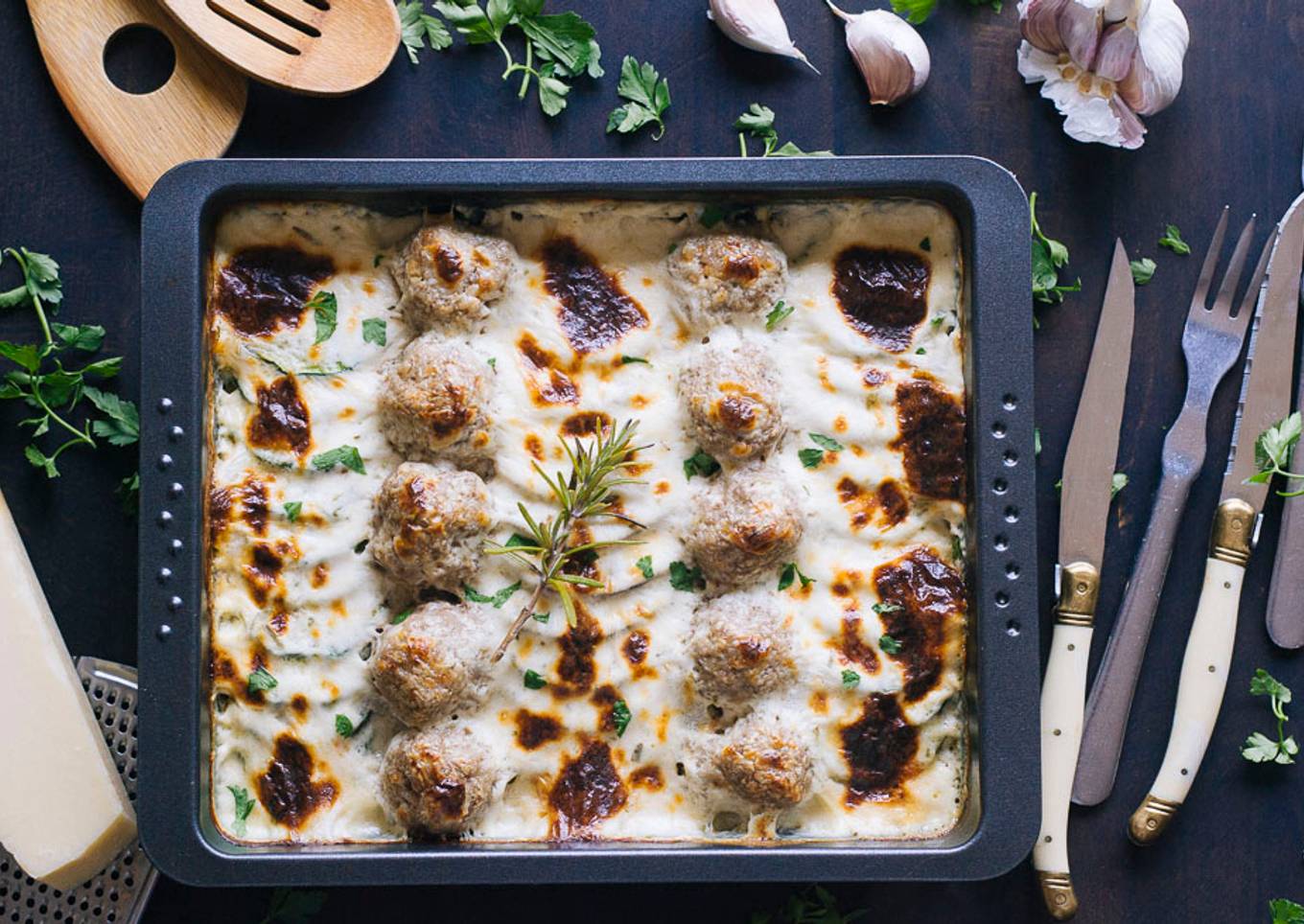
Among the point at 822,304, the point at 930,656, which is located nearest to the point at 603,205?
the point at 822,304

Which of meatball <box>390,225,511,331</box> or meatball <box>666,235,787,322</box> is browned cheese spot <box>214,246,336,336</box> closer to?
meatball <box>390,225,511,331</box>

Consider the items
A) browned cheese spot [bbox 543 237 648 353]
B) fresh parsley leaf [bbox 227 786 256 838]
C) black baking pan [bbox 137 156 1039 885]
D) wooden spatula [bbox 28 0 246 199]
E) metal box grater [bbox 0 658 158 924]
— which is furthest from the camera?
wooden spatula [bbox 28 0 246 199]

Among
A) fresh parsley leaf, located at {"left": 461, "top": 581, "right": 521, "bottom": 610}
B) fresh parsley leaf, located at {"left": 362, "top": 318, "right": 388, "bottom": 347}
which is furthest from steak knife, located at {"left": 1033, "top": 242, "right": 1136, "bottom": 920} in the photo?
fresh parsley leaf, located at {"left": 362, "top": 318, "right": 388, "bottom": 347}

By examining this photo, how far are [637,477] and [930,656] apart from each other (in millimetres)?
663

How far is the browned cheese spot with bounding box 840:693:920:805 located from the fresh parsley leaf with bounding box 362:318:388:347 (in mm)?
1180

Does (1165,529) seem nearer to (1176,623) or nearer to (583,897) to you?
(1176,623)

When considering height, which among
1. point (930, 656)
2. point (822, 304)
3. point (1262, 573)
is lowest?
point (930, 656)

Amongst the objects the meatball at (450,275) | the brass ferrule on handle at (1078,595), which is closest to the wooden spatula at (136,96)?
the meatball at (450,275)

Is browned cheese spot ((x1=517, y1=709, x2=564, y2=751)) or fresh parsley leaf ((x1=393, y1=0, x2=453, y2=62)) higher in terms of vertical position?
fresh parsley leaf ((x1=393, y1=0, x2=453, y2=62))

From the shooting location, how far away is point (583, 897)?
2.90m

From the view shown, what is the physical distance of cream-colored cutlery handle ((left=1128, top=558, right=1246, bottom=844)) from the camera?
9.48 ft

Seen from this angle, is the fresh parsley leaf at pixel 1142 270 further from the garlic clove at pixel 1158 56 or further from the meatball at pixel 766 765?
the meatball at pixel 766 765

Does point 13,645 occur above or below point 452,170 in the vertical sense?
below

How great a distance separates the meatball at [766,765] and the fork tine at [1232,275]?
1356 mm
